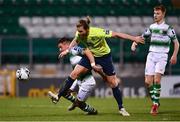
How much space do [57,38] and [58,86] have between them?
2.19 meters

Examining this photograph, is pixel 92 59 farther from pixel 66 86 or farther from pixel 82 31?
pixel 66 86

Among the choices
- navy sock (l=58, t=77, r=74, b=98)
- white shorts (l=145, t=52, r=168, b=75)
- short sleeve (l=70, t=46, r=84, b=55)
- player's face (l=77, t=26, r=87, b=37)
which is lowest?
navy sock (l=58, t=77, r=74, b=98)

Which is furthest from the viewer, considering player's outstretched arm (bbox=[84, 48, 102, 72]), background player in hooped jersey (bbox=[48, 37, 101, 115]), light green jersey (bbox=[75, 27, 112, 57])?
background player in hooped jersey (bbox=[48, 37, 101, 115])

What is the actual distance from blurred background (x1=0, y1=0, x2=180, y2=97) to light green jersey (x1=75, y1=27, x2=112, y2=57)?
9.14 meters

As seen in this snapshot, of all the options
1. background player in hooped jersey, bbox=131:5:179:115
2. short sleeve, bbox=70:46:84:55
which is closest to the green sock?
background player in hooped jersey, bbox=131:5:179:115

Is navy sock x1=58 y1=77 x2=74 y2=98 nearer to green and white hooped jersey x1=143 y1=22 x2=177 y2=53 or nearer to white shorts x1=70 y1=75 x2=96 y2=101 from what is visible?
white shorts x1=70 y1=75 x2=96 y2=101

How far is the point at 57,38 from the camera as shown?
2272 cm

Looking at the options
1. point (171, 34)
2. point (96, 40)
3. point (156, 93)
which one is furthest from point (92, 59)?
point (171, 34)

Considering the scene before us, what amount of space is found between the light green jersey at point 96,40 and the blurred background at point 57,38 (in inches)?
360

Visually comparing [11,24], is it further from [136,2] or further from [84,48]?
[84,48]

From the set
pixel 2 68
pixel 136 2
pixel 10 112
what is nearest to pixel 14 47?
pixel 2 68

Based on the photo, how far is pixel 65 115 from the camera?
40.0 ft

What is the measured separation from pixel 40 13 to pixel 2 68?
3735 mm

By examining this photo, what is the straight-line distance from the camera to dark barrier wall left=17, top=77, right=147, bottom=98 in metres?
21.4
